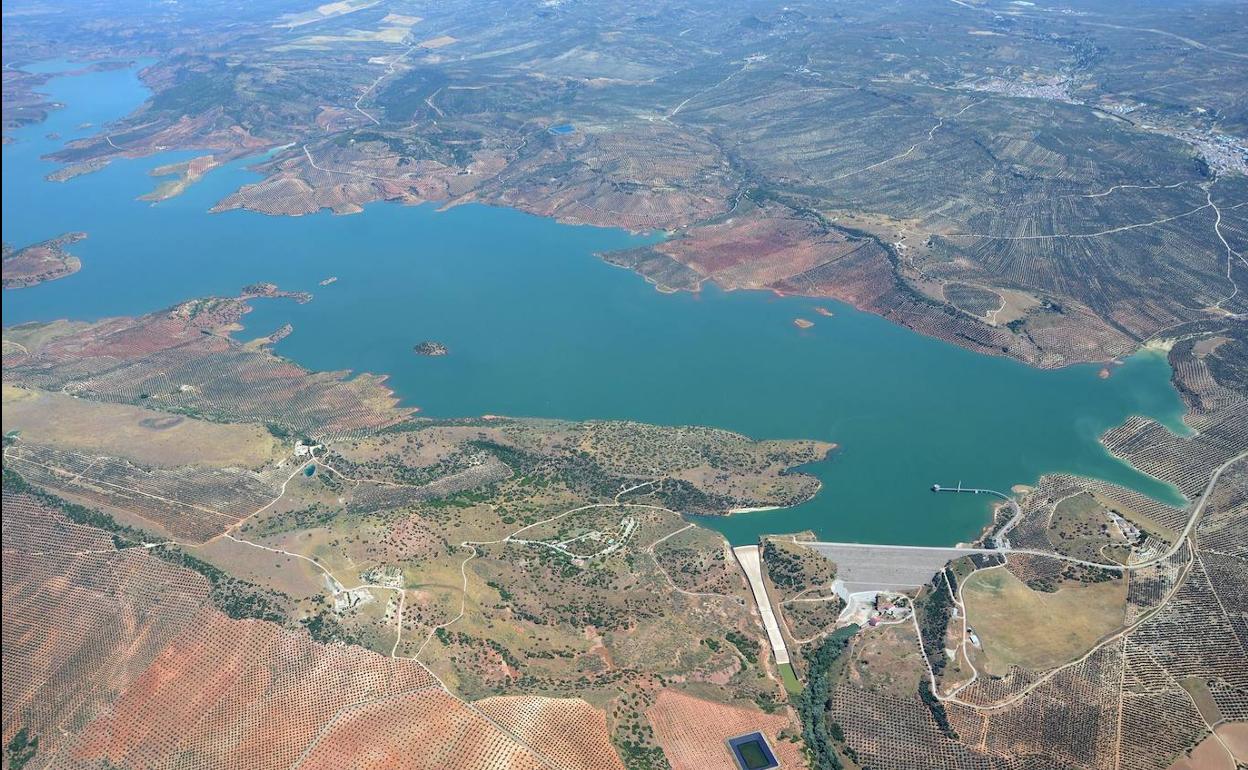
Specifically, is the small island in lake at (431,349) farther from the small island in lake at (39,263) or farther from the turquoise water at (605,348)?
the small island in lake at (39,263)

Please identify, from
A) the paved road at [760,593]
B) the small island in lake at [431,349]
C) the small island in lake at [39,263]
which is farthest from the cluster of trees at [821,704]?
the small island in lake at [39,263]

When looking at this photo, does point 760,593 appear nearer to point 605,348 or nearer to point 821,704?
point 821,704

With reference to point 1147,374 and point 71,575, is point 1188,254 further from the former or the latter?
point 71,575

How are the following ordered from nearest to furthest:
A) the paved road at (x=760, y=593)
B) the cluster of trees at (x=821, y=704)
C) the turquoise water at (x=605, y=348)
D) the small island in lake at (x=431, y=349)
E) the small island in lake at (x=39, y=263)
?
the cluster of trees at (x=821, y=704) → the paved road at (x=760, y=593) → the turquoise water at (x=605, y=348) → the small island in lake at (x=431, y=349) → the small island in lake at (x=39, y=263)

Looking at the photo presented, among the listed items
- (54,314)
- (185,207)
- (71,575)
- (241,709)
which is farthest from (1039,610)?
(185,207)

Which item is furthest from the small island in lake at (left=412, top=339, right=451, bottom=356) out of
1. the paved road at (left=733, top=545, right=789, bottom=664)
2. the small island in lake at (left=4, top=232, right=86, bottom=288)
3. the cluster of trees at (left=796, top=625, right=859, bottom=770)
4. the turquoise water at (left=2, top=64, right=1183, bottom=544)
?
the small island in lake at (left=4, top=232, right=86, bottom=288)
